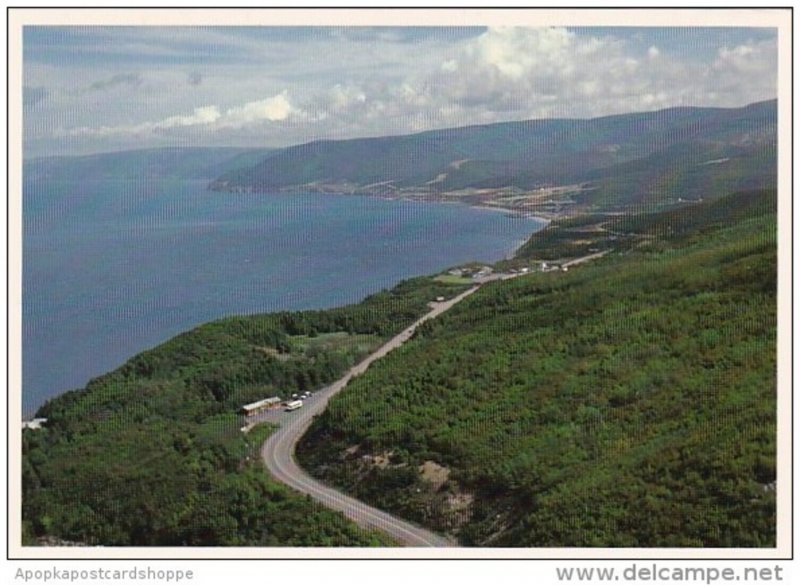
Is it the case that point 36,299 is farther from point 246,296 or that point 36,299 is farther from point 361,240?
point 361,240

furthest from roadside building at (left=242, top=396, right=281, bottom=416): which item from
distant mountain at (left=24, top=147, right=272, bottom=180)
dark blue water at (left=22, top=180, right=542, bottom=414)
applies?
distant mountain at (left=24, top=147, right=272, bottom=180)

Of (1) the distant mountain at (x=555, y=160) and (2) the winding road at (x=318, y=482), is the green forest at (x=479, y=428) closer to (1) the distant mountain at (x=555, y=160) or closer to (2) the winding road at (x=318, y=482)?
(2) the winding road at (x=318, y=482)

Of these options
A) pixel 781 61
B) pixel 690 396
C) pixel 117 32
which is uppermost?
pixel 117 32

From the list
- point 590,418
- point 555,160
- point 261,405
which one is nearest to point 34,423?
point 261,405
